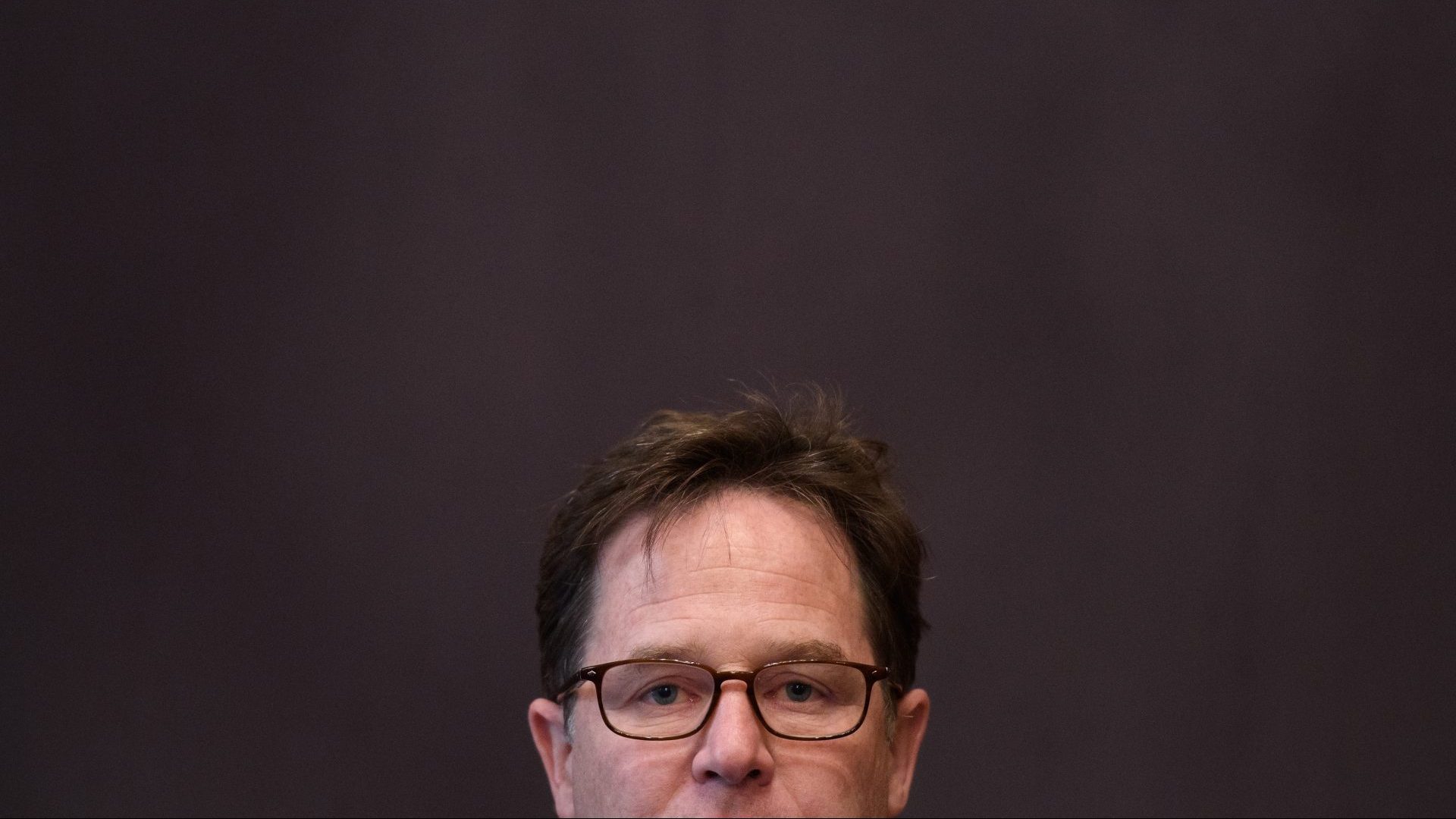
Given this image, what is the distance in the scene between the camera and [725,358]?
2.71 meters

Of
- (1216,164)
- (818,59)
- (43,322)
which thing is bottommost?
(43,322)

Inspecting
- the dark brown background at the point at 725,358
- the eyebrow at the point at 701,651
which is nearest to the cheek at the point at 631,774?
the eyebrow at the point at 701,651

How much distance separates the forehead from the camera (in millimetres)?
2023

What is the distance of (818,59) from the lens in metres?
2.69

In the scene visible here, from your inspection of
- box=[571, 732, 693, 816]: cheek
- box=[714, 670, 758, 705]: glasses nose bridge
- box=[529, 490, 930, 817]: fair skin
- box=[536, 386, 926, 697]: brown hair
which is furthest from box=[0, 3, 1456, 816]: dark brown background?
box=[714, 670, 758, 705]: glasses nose bridge

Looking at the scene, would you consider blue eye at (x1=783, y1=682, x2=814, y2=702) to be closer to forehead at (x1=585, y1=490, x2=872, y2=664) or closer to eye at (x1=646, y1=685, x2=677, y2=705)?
forehead at (x1=585, y1=490, x2=872, y2=664)

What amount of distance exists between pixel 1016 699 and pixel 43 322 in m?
1.91

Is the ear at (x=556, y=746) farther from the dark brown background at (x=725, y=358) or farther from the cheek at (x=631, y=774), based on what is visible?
Result: the dark brown background at (x=725, y=358)

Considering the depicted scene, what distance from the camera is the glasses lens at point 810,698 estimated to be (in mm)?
2004

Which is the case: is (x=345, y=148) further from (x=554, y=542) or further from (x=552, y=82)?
(x=554, y=542)

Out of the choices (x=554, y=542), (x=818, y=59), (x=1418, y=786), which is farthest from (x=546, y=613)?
(x=1418, y=786)

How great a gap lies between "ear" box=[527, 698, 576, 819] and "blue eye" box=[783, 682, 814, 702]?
14.0 inches

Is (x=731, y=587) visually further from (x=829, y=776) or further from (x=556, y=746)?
(x=556, y=746)

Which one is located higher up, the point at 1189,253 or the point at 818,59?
the point at 818,59
